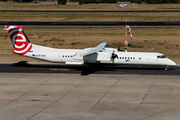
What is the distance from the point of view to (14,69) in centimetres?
4122

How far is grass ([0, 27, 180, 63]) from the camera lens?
55.2 m

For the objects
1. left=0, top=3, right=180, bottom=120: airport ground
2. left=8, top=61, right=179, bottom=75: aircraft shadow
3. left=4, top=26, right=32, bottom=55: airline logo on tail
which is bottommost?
left=8, top=61, right=179, bottom=75: aircraft shadow

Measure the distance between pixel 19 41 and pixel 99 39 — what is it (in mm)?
26728

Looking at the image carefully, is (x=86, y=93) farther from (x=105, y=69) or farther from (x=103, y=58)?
(x=105, y=69)

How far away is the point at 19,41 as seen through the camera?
135 feet

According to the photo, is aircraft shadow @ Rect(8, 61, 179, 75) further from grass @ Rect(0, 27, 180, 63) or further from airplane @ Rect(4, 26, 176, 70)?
grass @ Rect(0, 27, 180, 63)

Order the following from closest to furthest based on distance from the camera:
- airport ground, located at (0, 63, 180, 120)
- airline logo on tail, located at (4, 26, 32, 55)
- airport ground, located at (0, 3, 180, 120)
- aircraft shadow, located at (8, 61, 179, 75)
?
airport ground, located at (0, 63, 180, 120) → airport ground, located at (0, 3, 180, 120) → aircraft shadow, located at (8, 61, 179, 75) → airline logo on tail, located at (4, 26, 32, 55)

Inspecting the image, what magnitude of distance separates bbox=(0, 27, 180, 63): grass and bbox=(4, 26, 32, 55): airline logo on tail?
25.4 feet

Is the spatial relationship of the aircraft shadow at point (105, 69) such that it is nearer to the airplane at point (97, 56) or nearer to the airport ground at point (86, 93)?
the airport ground at point (86, 93)

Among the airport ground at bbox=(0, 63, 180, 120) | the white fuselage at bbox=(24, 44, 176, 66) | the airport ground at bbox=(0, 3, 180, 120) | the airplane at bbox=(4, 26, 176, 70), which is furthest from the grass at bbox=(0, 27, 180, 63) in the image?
the airport ground at bbox=(0, 63, 180, 120)

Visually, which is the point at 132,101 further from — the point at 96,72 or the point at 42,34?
the point at 42,34

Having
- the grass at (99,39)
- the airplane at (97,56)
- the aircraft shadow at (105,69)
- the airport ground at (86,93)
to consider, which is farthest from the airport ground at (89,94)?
the grass at (99,39)

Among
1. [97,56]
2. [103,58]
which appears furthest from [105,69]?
[97,56]

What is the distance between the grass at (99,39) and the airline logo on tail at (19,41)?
7.75 metres
